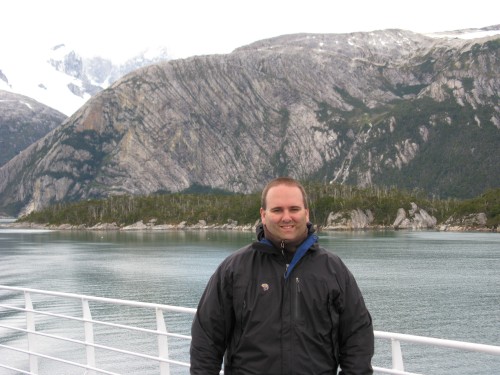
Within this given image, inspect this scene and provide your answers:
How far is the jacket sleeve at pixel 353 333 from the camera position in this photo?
5418mm

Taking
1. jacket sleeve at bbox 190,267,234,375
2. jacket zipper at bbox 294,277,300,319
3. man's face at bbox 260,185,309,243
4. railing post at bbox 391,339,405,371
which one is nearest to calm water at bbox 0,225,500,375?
railing post at bbox 391,339,405,371

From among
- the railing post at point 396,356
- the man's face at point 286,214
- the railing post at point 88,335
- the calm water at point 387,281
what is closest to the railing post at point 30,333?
the railing post at point 88,335

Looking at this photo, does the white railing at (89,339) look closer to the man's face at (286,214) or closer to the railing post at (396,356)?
the railing post at (396,356)

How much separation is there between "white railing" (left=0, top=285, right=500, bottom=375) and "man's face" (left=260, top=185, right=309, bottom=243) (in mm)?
1276

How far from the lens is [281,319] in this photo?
17.9 feet

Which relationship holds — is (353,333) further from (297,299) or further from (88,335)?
(88,335)

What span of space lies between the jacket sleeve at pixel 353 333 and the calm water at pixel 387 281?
23.4m

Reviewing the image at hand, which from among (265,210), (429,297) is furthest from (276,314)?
(429,297)

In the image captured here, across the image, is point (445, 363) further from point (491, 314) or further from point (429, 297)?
point (429, 297)

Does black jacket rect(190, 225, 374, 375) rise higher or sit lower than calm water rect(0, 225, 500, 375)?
higher

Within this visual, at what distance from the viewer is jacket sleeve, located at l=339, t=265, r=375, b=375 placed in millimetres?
5418

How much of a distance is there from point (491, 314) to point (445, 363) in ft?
59.0

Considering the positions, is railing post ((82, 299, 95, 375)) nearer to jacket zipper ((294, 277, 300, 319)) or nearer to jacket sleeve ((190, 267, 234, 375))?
jacket sleeve ((190, 267, 234, 375))

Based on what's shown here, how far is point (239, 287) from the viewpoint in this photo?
561 centimetres
